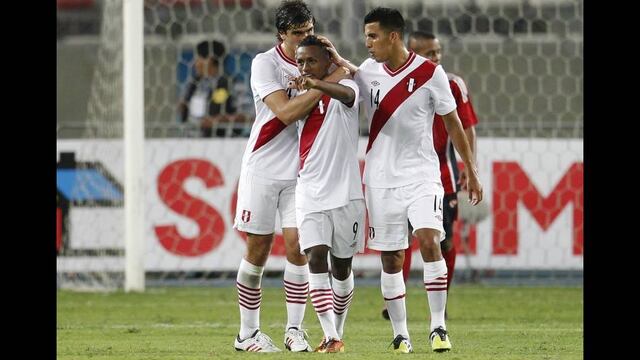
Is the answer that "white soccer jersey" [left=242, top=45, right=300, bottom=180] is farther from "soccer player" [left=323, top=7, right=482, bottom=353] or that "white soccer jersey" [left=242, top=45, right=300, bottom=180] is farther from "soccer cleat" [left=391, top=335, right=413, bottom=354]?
"soccer cleat" [left=391, top=335, right=413, bottom=354]

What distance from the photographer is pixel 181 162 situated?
12570 mm

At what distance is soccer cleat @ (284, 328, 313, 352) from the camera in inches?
275

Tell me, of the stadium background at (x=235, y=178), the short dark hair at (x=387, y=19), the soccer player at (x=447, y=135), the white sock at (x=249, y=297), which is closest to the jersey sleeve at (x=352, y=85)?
the short dark hair at (x=387, y=19)

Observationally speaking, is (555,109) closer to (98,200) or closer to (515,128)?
(515,128)

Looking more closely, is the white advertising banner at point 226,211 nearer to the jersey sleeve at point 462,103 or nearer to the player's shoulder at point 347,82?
the jersey sleeve at point 462,103

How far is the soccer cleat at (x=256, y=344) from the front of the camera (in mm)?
7070

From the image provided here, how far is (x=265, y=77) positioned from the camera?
22.7 feet

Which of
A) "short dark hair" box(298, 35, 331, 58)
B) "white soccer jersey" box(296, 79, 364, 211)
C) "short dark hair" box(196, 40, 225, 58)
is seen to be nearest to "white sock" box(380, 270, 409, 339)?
"white soccer jersey" box(296, 79, 364, 211)

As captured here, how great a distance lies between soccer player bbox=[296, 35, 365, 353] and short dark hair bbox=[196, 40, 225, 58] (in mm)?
6479

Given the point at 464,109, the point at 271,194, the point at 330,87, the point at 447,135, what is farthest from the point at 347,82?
the point at 447,135

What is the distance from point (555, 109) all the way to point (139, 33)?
4499mm

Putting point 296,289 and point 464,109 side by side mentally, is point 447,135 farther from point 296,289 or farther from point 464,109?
point 296,289
